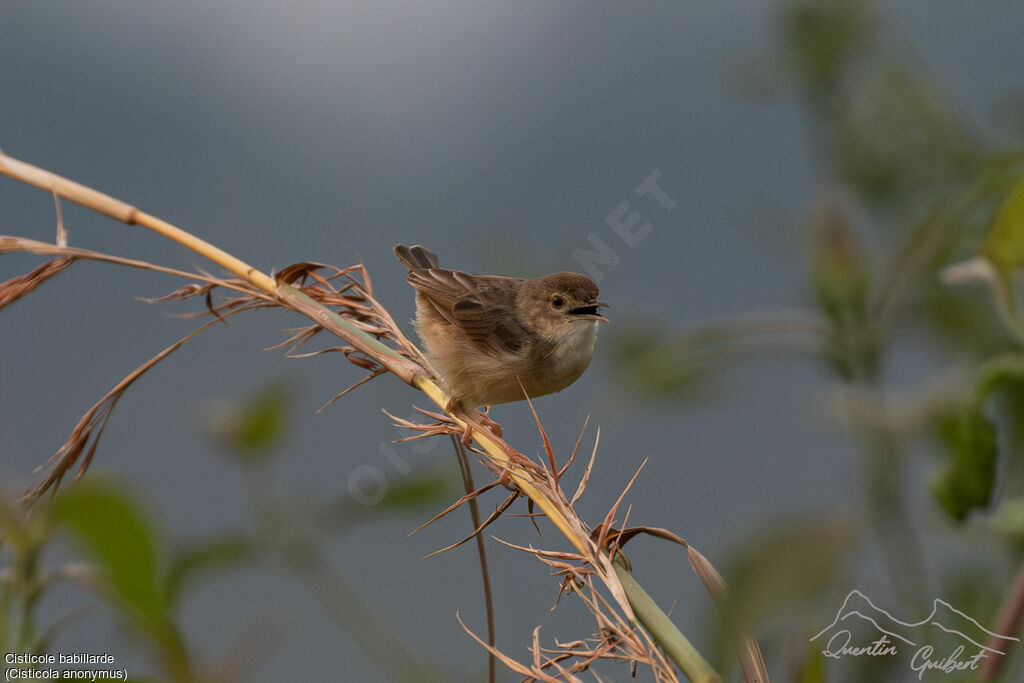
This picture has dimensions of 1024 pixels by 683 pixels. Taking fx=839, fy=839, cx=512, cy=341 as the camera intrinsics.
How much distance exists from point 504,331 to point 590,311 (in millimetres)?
303

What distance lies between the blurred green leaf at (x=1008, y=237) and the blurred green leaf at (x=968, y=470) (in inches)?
8.8

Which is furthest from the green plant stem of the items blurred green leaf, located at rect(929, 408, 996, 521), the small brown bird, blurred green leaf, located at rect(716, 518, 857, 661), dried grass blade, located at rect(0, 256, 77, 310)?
the small brown bird

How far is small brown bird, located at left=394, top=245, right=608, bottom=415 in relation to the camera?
2684mm

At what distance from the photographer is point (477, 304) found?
299 cm

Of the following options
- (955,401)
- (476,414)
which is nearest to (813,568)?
(955,401)

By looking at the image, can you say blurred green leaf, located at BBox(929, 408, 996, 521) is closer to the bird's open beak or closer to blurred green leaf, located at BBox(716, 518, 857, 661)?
blurred green leaf, located at BBox(716, 518, 857, 661)

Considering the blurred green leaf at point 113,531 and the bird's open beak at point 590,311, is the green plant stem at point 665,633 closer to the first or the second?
the blurred green leaf at point 113,531

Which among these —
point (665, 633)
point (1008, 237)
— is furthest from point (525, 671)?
point (1008, 237)

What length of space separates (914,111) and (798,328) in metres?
0.65

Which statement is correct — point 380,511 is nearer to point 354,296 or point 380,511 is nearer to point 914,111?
point 354,296

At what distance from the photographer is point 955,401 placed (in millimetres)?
1492

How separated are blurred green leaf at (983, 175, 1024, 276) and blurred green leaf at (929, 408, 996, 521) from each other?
22 cm

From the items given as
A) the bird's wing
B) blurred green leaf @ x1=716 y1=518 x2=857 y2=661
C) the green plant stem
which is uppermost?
the bird's wing

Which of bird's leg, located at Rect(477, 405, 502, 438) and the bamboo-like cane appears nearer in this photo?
the bamboo-like cane
